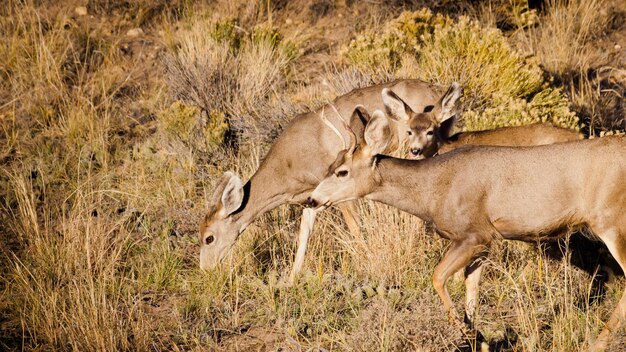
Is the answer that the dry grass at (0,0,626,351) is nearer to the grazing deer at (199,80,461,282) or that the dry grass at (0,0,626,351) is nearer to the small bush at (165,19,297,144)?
the small bush at (165,19,297,144)

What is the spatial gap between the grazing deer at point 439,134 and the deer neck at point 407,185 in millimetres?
1349

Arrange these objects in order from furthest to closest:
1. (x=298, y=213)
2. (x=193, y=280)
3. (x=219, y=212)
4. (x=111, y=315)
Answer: (x=298, y=213), (x=219, y=212), (x=193, y=280), (x=111, y=315)

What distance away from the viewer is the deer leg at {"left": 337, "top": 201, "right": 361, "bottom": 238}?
8277mm

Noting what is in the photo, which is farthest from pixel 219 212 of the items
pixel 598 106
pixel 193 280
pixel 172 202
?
pixel 598 106

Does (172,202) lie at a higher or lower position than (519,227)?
lower

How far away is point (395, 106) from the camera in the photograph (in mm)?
8445

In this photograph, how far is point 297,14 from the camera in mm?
14344

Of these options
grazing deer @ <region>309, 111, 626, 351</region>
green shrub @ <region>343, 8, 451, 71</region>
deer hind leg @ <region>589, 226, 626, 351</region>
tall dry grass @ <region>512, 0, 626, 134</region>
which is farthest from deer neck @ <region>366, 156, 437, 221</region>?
tall dry grass @ <region>512, 0, 626, 134</region>

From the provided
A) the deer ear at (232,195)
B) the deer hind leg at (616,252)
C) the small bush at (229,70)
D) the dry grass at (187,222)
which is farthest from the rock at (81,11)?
the deer hind leg at (616,252)

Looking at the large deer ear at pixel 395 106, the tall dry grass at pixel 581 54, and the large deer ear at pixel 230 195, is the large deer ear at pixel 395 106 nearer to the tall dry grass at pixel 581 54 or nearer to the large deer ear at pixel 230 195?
the large deer ear at pixel 230 195

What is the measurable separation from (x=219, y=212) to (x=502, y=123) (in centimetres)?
361

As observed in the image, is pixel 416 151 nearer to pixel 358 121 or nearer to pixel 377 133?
pixel 358 121

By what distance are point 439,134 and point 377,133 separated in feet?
6.93

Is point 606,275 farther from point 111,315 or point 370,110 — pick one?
point 111,315
